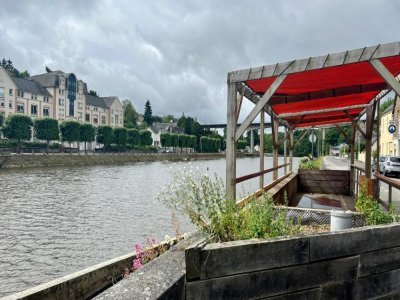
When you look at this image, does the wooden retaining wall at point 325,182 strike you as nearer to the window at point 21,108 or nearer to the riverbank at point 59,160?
the riverbank at point 59,160

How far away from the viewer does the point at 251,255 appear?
3049mm

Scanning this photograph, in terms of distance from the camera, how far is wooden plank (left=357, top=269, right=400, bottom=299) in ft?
12.0

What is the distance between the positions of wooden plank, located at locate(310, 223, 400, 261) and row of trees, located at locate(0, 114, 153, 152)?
5776 cm

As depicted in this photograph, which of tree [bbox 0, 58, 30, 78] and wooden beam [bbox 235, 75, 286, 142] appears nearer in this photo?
wooden beam [bbox 235, 75, 286, 142]

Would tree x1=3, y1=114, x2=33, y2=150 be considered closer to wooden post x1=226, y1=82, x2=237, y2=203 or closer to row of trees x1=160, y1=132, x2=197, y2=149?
row of trees x1=160, y1=132, x2=197, y2=149

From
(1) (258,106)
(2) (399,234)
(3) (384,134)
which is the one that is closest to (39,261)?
(1) (258,106)

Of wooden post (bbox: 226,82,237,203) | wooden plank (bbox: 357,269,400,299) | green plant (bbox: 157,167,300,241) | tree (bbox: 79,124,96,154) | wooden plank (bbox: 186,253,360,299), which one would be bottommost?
wooden plank (bbox: 357,269,400,299)

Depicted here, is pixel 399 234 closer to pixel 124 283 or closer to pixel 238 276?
pixel 238 276

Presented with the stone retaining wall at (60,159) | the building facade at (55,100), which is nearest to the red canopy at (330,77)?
the stone retaining wall at (60,159)

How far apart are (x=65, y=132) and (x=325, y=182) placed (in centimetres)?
5600

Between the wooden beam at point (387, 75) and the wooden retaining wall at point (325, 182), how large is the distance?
33.4 ft

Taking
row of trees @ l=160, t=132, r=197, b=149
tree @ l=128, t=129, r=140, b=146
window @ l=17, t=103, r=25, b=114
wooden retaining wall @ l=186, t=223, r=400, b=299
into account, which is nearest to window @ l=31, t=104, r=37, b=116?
window @ l=17, t=103, r=25, b=114

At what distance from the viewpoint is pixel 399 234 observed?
389cm

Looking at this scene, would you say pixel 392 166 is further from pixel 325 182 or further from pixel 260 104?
pixel 260 104
